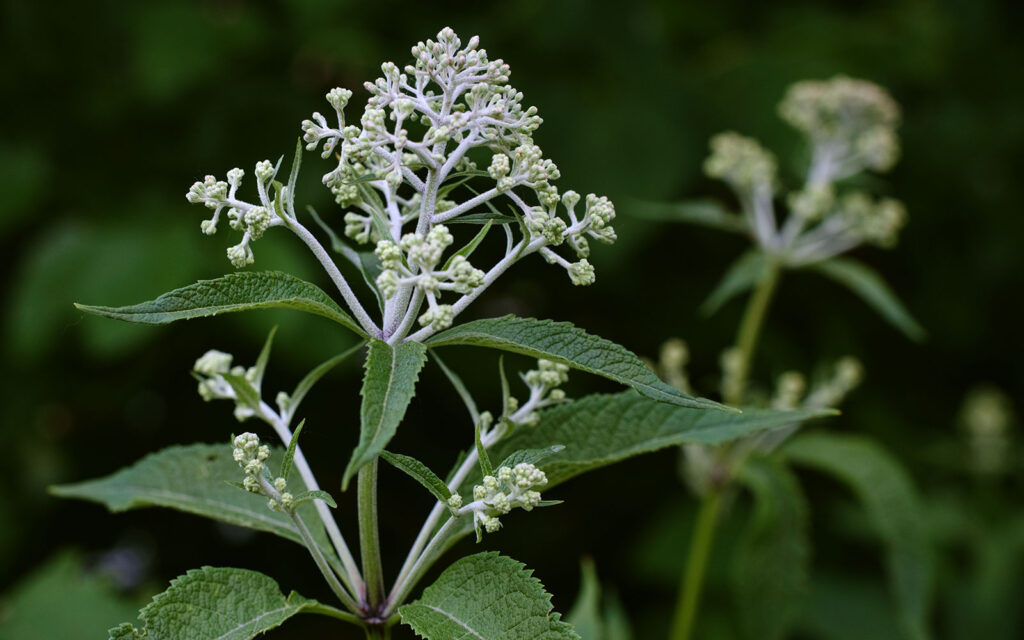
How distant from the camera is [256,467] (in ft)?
4.04

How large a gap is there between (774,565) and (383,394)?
67.5 inches

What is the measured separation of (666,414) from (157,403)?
3.85 meters

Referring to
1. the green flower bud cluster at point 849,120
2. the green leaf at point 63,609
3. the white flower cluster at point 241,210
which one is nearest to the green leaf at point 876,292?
the green flower bud cluster at point 849,120

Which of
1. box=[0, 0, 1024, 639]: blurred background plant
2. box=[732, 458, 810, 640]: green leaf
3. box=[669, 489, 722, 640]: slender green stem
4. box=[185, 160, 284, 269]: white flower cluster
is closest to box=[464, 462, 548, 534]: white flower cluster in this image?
box=[185, 160, 284, 269]: white flower cluster

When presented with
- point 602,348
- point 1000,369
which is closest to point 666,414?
point 602,348

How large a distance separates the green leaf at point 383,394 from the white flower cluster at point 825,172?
2.07 meters

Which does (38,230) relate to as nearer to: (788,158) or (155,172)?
(155,172)

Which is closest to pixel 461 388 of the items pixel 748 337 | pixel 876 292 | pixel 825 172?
pixel 748 337

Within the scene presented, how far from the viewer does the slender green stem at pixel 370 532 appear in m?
1.32

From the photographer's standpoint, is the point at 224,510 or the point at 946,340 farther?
the point at 946,340

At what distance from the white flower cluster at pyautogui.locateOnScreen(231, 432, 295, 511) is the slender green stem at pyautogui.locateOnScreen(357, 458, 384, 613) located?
0.11 metres

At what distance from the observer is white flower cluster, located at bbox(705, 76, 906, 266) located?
3.01m

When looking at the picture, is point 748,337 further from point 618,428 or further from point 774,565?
point 618,428

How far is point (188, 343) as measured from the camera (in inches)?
173
